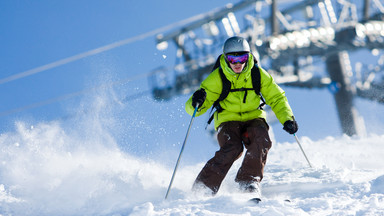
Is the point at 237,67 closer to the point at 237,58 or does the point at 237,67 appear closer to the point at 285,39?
A: the point at 237,58

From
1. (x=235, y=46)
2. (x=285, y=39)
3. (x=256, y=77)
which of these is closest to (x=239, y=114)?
(x=256, y=77)

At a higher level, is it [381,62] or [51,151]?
[381,62]

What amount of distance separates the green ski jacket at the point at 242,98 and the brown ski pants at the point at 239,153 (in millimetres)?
138

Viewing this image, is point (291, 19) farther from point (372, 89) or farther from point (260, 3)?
point (372, 89)

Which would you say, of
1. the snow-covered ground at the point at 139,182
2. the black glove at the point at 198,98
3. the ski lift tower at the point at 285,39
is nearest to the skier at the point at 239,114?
the black glove at the point at 198,98

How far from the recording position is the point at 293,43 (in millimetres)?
17516

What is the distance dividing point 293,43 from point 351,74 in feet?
27.7

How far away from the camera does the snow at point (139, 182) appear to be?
3504 millimetres

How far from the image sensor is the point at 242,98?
486cm

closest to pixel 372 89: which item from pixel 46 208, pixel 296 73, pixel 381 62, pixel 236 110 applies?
pixel 381 62

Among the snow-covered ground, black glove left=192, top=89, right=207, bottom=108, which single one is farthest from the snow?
black glove left=192, top=89, right=207, bottom=108

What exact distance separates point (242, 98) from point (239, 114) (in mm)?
223

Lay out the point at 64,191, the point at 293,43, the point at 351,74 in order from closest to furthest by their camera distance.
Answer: the point at 64,191 → the point at 293,43 → the point at 351,74

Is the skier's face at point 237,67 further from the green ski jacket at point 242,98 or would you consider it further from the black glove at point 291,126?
the black glove at point 291,126
